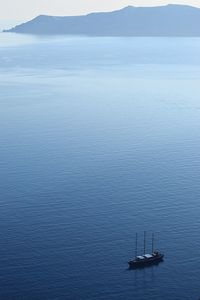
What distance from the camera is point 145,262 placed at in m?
105

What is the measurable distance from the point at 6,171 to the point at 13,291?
2441 inches

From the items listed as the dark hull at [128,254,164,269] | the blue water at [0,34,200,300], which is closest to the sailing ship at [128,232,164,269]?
the dark hull at [128,254,164,269]

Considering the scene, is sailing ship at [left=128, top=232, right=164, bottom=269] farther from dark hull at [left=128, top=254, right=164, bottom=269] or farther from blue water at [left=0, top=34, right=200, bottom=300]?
blue water at [left=0, top=34, right=200, bottom=300]

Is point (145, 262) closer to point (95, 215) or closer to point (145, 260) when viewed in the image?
point (145, 260)

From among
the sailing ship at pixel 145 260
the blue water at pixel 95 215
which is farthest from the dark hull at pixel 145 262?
the blue water at pixel 95 215

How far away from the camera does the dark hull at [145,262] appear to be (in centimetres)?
10419

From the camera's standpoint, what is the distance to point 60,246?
365 feet

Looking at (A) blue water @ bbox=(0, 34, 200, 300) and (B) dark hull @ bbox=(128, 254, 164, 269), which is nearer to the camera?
(A) blue water @ bbox=(0, 34, 200, 300)

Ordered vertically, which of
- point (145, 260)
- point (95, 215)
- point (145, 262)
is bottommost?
point (145, 262)

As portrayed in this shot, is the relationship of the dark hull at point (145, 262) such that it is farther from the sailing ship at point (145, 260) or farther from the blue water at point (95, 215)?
the blue water at point (95, 215)

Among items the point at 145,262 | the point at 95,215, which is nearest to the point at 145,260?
the point at 145,262

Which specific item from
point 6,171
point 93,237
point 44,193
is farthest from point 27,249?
point 6,171

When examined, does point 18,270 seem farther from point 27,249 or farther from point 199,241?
point 199,241

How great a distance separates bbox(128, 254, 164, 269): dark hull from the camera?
104188 mm
